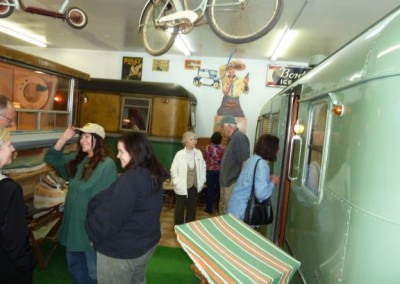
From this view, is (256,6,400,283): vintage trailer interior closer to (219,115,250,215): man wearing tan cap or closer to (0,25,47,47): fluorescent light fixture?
(219,115,250,215): man wearing tan cap

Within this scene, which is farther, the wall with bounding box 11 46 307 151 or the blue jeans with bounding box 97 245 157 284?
the wall with bounding box 11 46 307 151

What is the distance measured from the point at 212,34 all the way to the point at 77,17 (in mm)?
2815

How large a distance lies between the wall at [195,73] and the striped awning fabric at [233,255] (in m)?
6.94

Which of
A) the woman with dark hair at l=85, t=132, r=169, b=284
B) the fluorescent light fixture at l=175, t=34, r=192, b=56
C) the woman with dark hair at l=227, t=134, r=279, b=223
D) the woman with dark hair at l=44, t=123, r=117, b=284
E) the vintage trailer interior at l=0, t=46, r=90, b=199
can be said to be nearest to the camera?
the woman with dark hair at l=85, t=132, r=169, b=284

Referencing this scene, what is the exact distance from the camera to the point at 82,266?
291 centimetres

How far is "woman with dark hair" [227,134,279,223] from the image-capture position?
11.0 ft

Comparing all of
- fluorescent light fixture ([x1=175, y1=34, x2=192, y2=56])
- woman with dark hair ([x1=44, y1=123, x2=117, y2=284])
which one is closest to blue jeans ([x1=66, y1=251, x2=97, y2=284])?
woman with dark hair ([x1=44, y1=123, x2=117, y2=284])

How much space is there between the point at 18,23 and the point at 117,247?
24.8 ft

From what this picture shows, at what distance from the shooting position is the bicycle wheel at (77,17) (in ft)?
18.9

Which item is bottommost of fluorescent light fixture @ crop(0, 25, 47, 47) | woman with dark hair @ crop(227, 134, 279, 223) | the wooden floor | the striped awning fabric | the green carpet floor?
the wooden floor

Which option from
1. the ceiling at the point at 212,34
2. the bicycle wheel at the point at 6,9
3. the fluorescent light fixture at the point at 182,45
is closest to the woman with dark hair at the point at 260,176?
the ceiling at the point at 212,34

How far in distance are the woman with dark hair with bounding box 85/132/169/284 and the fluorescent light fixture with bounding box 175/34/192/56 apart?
5.75 metres

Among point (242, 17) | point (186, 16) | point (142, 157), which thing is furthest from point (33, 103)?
point (242, 17)

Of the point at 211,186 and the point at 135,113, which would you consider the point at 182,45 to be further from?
the point at 211,186
